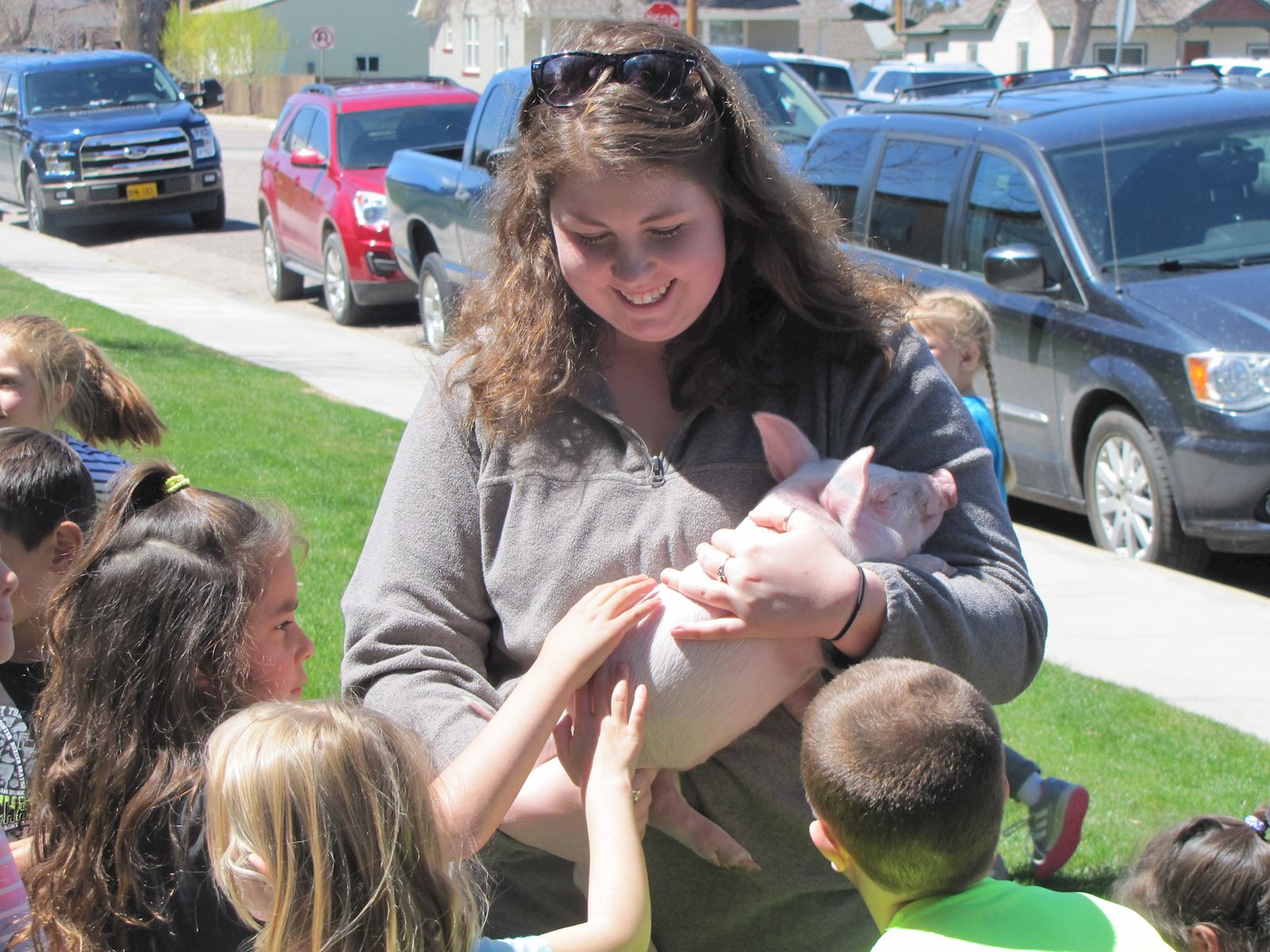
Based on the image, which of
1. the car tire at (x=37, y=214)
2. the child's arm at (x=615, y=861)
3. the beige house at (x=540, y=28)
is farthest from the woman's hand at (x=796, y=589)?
the beige house at (x=540, y=28)

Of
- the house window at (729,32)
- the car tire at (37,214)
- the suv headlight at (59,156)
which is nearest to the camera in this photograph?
the suv headlight at (59,156)

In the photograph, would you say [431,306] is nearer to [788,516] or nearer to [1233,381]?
[1233,381]

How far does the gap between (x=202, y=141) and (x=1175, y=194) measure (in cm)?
1554

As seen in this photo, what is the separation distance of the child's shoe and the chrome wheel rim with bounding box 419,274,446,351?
8.45 metres

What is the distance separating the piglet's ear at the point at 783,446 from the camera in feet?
7.45

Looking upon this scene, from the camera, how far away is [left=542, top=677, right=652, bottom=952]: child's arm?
2.08 meters

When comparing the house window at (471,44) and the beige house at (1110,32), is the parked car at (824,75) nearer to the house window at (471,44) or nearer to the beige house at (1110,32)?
the beige house at (1110,32)

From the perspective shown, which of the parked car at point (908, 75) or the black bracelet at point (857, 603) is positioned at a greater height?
the parked car at point (908, 75)

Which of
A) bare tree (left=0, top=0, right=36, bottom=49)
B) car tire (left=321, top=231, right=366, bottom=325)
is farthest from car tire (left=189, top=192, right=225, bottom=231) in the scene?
bare tree (left=0, top=0, right=36, bottom=49)

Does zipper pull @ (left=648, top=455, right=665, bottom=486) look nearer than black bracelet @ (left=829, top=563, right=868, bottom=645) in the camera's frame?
No

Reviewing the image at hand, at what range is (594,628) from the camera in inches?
84.4

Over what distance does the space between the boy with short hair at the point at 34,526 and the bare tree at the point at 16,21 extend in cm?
4276

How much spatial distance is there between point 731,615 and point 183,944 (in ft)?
3.05

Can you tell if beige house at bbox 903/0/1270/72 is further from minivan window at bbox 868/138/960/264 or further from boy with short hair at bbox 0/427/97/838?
boy with short hair at bbox 0/427/97/838
